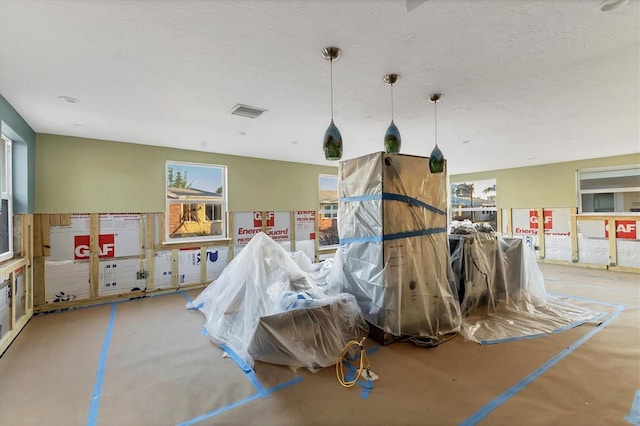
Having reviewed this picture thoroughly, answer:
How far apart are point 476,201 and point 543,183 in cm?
184

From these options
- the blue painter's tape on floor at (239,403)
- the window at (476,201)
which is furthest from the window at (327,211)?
the blue painter's tape on floor at (239,403)

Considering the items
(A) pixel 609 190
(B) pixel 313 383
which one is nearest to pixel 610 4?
(B) pixel 313 383

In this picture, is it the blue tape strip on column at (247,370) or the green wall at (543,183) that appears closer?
the blue tape strip on column at (247,370)

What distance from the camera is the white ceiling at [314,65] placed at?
66.7 inches

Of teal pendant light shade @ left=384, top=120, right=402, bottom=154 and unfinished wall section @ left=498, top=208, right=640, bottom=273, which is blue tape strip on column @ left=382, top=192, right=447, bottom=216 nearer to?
teal pendant light shade @ left=384, top=120, right=402, bottom=154

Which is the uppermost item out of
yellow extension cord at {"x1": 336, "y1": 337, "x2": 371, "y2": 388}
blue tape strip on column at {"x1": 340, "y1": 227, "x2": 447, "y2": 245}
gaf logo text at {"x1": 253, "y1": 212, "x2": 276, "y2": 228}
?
gaf logo text at {"x1": 253, "y1": 212, "x2": 276, "y2": 228}

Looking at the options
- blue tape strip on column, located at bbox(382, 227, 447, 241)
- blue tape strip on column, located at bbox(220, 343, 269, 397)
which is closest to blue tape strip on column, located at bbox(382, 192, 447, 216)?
blue tape strip on column, located at bbox(382, 227, 447, 241)

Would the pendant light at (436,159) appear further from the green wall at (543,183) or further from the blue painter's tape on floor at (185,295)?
the green wall at (543,183)

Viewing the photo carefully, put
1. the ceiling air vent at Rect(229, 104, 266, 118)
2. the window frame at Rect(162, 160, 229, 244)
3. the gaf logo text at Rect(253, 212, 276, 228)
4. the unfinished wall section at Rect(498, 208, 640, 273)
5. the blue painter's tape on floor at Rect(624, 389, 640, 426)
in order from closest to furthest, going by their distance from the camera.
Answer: the blue painter's tape on floor at Rect(624, 389, 640, 426), the ceiling air vent at Rect(229, 104, 266, 118), the window frame at Rect(162, 160, 229, 244), the gaf logo text at Rect(253, 212, 276, 228), the unfinished wall section at Rect(498, 208, 640, 273)

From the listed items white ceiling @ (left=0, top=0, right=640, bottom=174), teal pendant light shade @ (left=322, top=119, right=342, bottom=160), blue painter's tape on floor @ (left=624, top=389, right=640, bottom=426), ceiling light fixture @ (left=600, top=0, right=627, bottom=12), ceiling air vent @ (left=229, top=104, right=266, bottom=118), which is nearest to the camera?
ceiling light fixture @ (left=600, top=0, right=627, bottom=12)

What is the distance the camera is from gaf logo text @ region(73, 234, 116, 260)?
4211mm

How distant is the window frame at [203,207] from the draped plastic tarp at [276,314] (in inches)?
66.4

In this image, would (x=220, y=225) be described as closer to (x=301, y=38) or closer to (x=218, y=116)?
(x=218, y=116)

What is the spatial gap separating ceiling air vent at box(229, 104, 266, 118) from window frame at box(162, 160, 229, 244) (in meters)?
2.30
